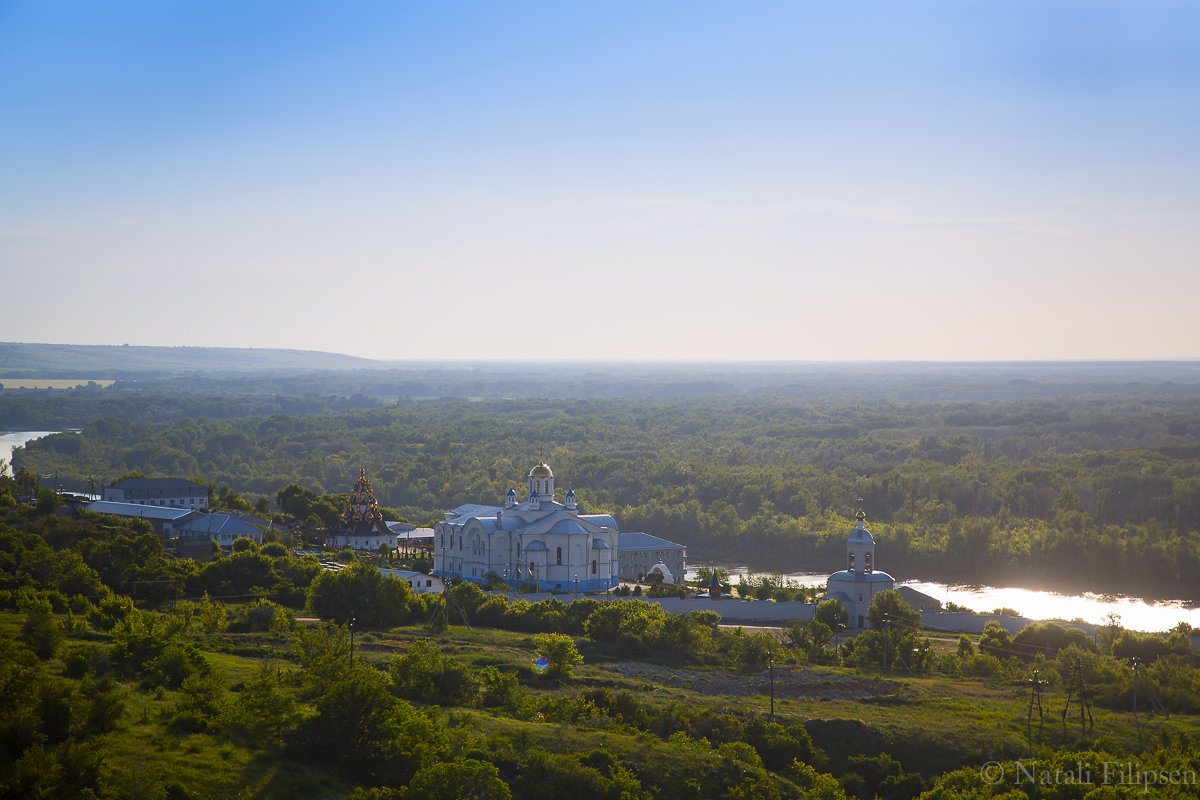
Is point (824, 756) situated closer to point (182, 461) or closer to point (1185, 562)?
point (1185, 562)

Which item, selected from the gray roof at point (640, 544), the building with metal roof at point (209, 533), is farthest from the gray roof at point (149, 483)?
the gray roof at point (640, 544)

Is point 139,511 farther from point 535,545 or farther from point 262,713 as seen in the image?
point 262,713

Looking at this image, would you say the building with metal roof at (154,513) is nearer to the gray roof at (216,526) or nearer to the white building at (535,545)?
the gray roof at (216,526)

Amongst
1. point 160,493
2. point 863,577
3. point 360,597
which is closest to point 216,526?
point 160,493

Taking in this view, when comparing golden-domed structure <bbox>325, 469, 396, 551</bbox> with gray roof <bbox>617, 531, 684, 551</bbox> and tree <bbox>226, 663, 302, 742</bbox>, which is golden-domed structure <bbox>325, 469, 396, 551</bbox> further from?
tree <bbox>226, 663, 302, 742</bbox>

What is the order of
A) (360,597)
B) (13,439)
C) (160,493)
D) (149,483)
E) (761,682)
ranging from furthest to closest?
(13,439), (149,483), (160,493), (360,597), (761,682)
